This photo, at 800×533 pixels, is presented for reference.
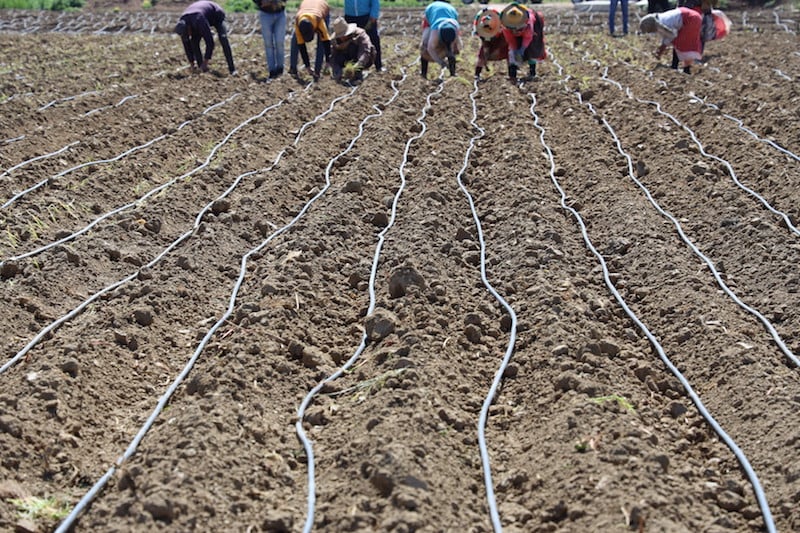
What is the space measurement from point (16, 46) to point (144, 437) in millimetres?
12360

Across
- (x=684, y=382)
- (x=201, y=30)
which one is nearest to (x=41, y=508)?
(x=684, y=382)

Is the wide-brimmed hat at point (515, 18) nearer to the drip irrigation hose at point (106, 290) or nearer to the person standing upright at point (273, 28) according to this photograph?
the person standing upright at point (273, 28)

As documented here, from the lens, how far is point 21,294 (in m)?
4.41

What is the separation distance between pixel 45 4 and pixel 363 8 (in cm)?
1514

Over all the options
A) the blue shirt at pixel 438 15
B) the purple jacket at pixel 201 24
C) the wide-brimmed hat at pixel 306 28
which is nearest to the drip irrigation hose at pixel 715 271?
the blue shirt at pixel 438 15

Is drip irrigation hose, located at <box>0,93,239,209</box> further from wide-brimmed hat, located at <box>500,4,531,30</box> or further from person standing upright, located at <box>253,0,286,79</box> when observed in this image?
wide-brimmed hat, located at <box>500,4,531,30</box>

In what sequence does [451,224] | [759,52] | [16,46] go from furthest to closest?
[16,46]
[759,52]
[451,224]

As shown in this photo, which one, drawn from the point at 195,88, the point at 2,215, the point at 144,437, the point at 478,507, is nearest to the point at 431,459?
the point at 478,507

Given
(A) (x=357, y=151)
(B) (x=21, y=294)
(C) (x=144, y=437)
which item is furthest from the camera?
(A) (x=357, y=151)

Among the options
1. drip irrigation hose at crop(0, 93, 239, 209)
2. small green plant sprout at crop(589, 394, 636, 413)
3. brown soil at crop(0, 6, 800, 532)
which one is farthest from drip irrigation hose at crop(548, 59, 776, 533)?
drip irrigation hose at crop(0, 93, 239, 209)

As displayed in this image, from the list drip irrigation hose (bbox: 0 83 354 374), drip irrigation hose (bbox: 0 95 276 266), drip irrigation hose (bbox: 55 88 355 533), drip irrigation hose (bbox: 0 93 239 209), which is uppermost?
drip irrigation hose (bbox: 0 93 239 209)

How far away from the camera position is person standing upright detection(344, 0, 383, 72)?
10578 millimetres

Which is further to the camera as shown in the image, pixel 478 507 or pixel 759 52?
pixel 759 52

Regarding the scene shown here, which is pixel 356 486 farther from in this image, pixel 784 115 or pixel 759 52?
pixel 759 52
